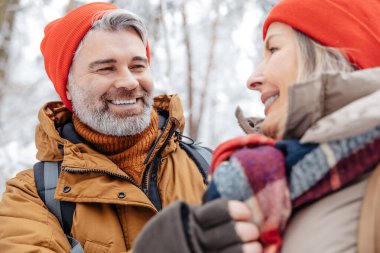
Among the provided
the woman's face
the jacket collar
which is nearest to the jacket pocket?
the woman's face

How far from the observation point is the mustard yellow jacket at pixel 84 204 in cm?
202

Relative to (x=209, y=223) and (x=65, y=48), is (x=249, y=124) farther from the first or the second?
(x=65, y=48)

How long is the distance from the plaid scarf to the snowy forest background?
7530 millimetres

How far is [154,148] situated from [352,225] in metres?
1.49

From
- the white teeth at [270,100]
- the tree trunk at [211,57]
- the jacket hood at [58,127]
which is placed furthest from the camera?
the tree trunk at [211,57]

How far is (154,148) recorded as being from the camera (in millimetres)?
2432

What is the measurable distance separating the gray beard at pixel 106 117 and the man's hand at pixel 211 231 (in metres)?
1.43

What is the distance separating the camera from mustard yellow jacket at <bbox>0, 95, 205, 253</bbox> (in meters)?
2.02

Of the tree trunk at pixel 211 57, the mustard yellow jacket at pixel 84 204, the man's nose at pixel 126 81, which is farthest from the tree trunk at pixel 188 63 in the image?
the mustard yellow jacket at pixel 84 204

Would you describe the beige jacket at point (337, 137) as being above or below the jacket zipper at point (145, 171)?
above

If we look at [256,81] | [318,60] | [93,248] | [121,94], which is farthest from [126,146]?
[318,60]

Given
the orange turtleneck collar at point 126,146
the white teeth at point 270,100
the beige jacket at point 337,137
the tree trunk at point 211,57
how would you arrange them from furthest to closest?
the tree trunk at point 211,57 → the orange turtleneck collar at point 126,146 → the white teeth at point 270,100 → the beige jacket at point 337,137

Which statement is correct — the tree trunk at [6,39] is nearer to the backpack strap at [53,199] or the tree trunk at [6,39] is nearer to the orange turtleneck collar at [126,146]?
the orange turtleneck collar at [126,146]

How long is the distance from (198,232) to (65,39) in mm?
2055
